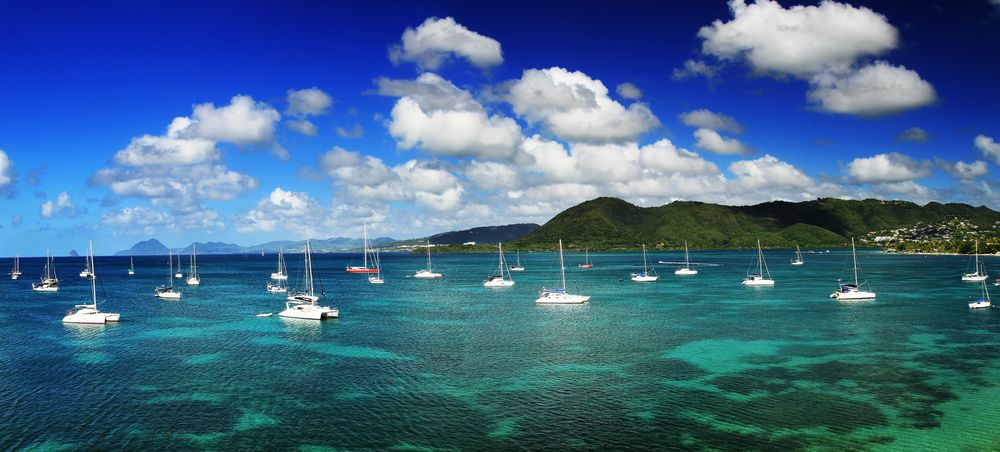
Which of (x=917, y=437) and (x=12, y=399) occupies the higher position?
(x=12, y=399)

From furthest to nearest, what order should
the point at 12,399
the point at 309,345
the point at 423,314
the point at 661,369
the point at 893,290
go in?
the point at 893,290, the point at 423,314, the point at 309,345, the point at 661,369, the point at 12,399

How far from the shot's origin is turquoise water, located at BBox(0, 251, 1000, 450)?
37.4m

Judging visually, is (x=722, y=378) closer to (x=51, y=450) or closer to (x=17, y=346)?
(x=51, y=450)

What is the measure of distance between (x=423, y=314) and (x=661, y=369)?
166 ft

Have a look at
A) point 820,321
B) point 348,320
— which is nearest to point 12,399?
point 348,320

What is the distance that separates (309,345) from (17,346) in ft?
110

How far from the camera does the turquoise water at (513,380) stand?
123 feet

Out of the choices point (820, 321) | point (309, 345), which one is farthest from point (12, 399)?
point (820, 321)

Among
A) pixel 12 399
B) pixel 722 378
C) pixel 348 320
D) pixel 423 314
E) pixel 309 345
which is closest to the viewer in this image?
pixel 12 399

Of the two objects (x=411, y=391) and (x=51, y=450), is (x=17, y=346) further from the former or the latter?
(x=411, y=391)

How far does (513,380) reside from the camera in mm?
51000

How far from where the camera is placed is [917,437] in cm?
3575

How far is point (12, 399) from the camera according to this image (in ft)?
152

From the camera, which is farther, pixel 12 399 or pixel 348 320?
pixel 348 320
